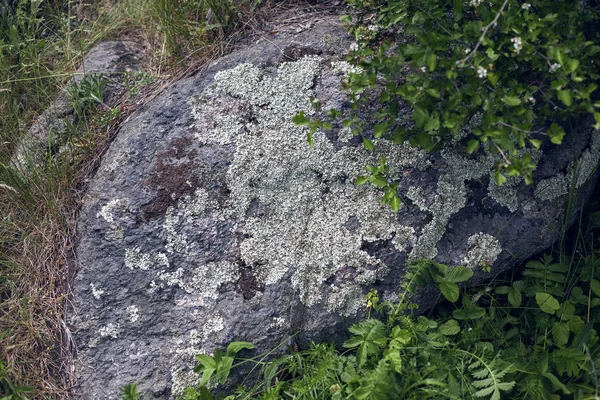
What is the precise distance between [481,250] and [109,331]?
175 cm

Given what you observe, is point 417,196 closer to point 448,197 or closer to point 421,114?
point 448,197

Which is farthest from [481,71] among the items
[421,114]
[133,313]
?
[133,313]

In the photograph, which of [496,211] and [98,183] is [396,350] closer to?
[496,211]

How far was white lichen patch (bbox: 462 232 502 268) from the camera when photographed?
2662 millimetres

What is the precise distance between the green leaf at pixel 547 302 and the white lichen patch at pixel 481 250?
25 centimetres

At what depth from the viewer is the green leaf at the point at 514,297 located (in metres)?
2.58

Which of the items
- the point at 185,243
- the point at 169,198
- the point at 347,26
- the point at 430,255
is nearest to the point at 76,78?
the point at 169,198

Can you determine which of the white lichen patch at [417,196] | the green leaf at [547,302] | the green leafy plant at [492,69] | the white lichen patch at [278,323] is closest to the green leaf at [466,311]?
the green leaf at [547,302]

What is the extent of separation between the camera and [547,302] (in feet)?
8.30

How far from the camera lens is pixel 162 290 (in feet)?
8.59

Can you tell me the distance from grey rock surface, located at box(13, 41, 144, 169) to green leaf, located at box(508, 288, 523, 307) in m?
2.31

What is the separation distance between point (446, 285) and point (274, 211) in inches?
33.4

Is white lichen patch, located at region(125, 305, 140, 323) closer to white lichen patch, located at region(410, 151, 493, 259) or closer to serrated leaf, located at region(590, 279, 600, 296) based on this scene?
white lichen patch, located at region(410, 151, 493, 259)

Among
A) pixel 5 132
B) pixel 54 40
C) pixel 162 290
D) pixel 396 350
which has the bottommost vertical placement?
pixel 396 350
